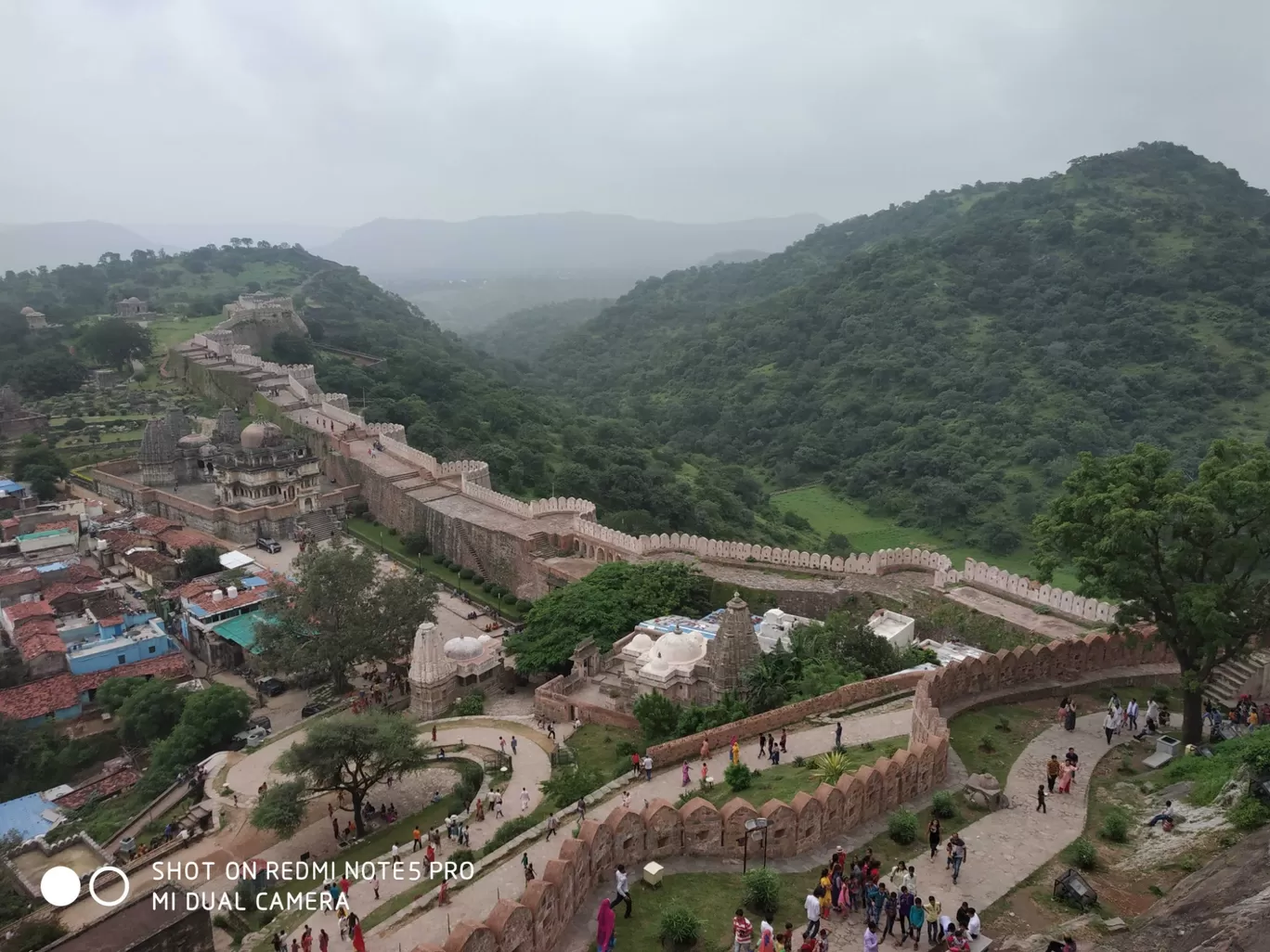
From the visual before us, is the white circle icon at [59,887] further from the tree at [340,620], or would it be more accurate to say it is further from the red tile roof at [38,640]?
the red tile roof at [38,640]

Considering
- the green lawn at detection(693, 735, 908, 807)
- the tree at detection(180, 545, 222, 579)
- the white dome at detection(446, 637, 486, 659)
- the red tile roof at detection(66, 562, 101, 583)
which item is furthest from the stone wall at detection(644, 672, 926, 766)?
the red tile roof at detection(66, 562, 101, 583)

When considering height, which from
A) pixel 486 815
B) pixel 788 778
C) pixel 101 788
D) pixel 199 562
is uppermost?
pixel 788 778

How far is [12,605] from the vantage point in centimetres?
2731

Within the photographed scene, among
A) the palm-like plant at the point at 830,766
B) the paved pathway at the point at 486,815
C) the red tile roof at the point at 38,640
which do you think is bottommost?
the paved pathway at the point at 486,815

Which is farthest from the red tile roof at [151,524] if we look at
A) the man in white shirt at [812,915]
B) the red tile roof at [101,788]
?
the man in white shirt at [812,915]

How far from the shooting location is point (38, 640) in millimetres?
25250

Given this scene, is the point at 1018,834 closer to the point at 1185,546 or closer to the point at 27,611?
the point at 1185,546

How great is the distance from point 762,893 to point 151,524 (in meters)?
30.9

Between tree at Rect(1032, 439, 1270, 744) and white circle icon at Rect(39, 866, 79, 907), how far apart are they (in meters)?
17.5

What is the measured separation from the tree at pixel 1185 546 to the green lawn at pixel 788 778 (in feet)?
13.3

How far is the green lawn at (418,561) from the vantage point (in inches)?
1189

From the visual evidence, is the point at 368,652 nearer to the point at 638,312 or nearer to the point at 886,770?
the point at 886,770

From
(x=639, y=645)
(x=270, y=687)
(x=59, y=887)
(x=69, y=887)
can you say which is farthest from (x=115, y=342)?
(x=639, y=645)

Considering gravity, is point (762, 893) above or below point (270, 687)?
above
